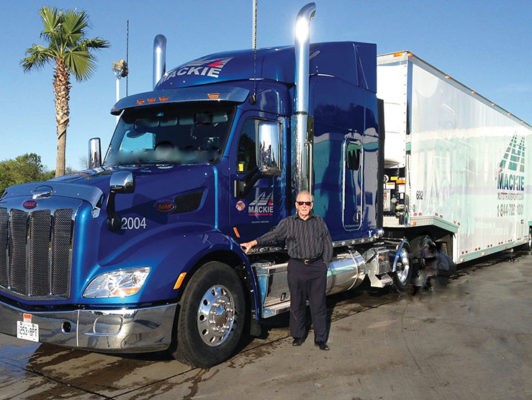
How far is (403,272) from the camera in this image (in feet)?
31.8

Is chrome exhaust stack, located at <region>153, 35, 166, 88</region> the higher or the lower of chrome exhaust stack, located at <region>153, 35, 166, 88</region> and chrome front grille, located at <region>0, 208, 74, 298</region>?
Answer: the higher

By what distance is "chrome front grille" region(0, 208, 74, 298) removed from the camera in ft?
15.4

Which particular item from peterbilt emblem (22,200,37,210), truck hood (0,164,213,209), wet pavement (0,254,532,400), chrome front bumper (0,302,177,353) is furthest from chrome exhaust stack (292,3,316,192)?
peterbilt emblem (22,200,37,210)

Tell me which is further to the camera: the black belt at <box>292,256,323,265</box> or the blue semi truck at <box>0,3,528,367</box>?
the black belt at <box>292,256,323,265</box>

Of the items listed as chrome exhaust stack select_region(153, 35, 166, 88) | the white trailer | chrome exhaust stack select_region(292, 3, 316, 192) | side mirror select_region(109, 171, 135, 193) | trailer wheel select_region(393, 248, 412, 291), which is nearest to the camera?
side mirror select_region(109, 171, 135, 193)

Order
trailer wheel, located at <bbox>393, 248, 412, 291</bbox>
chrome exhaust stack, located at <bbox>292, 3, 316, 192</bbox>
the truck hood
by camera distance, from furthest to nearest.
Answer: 1. trailer wheel, located at <bbox>393, 248, 412, 291</bbox>
2. chrome exhaust stack, located at <bbox>292, 3, 316, 192</bbox>
3. the truck hood

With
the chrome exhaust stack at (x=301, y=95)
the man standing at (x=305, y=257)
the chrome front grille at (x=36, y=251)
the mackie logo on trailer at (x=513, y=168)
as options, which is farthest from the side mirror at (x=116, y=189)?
the mackie logo on trailer at (x=513, y=168)

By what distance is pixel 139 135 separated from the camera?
6.15 metres

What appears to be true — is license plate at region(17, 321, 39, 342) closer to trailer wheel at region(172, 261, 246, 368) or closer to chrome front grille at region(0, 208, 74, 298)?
chrome front grille at region(0, 208, 74, 298)

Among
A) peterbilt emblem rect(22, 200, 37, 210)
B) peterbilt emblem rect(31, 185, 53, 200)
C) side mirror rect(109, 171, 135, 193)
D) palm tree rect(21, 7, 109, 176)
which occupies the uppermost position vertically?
palm tree rect(21, 7, 109, 176)

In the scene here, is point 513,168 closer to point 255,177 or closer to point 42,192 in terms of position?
point 255,177

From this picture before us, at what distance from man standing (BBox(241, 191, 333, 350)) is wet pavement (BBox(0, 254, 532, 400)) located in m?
0.31

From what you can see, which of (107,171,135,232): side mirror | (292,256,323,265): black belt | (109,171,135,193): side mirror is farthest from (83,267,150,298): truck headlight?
(292,256,323,265): black belt

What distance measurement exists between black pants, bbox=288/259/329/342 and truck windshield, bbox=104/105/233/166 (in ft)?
5.01
